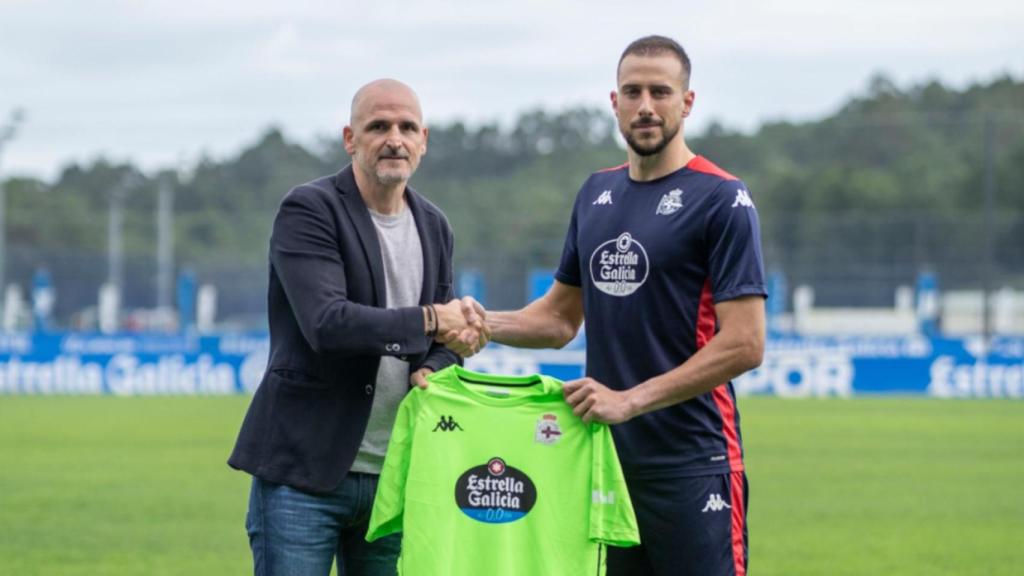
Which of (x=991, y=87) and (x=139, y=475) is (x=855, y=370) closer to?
(x=139, y=475)

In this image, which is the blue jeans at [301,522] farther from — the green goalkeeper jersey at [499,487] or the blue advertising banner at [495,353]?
the blue advertising banner at [495,353]

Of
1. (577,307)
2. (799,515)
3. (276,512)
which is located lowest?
(799,515)

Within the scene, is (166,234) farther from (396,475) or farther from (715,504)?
(715,504)

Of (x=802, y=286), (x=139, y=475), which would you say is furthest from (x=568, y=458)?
(x=802, y=286)

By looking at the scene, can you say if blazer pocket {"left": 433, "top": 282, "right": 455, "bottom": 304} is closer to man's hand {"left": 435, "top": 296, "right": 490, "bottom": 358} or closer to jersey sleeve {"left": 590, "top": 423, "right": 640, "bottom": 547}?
man's hand {"left": 435, "top": 296, "right": 490, "bottom": 358}

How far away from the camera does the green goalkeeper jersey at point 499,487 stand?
512 centimetres

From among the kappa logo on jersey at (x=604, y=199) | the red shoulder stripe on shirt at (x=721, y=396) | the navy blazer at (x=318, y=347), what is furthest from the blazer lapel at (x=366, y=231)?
the red shoulder stripe on shirt at (x=721, y=396)

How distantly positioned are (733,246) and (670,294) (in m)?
0.28

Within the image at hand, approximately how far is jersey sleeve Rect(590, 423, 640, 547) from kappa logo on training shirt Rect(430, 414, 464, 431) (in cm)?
47

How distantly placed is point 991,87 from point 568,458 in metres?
67.1

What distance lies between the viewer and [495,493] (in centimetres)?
518

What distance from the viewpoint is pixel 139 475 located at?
16.2m

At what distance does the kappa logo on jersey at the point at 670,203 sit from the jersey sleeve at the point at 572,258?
41 centimetres

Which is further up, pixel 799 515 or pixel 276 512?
pixel 276 512
